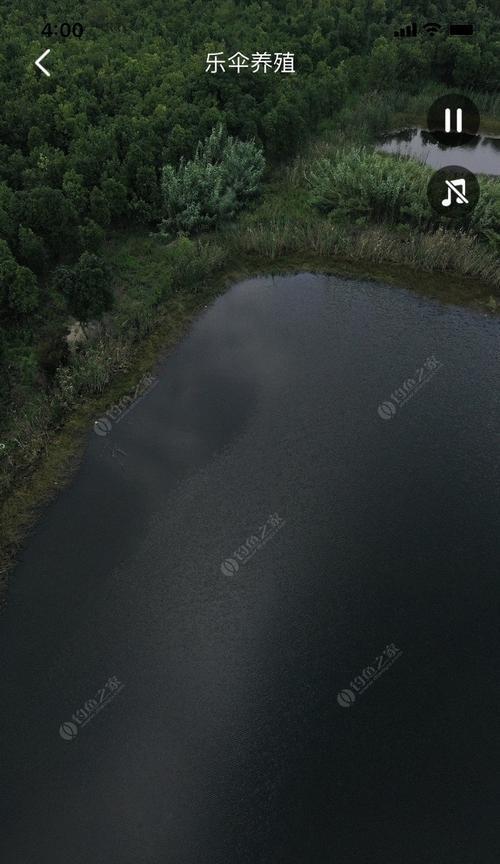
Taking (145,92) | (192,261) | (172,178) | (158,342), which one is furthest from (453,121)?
(158,342)

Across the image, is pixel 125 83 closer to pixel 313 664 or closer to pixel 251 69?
pixel 251 69

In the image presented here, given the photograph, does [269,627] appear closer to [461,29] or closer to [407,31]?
[461,29]

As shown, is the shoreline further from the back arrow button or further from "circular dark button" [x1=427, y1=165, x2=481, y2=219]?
the back arrow button

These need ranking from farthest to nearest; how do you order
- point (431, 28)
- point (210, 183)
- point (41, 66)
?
point (431, 28)
point (41, 66)
point (210, 183)

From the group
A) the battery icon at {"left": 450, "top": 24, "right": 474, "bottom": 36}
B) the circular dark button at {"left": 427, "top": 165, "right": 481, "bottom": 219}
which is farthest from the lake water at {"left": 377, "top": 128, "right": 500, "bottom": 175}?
the battery icon at {"left": 450, "top": 24, "right": 474, "bottom": 36}

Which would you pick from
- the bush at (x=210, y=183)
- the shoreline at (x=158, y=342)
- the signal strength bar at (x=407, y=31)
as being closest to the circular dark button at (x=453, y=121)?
the signal strength bar at (x=407, y=31)

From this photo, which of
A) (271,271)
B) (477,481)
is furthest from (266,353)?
(477,481)

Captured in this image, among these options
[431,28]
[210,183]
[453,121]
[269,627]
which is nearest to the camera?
[269,627]
